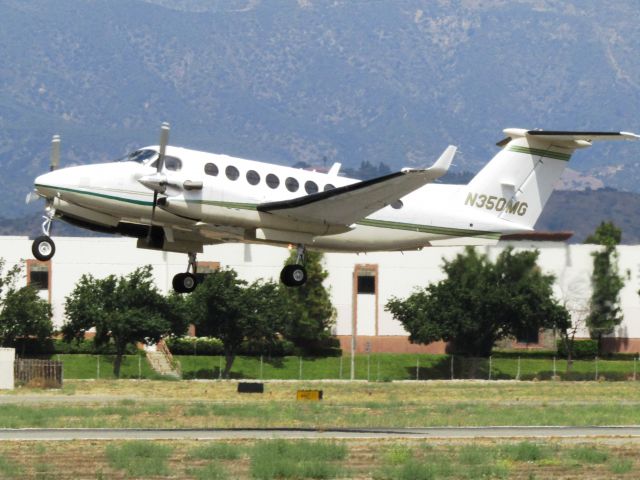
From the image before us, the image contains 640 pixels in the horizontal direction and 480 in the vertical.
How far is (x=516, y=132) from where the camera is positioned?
48188mm

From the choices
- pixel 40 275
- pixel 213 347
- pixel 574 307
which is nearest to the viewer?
pixel 213 347

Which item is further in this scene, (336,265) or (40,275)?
(336,265)

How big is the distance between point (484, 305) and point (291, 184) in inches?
2027

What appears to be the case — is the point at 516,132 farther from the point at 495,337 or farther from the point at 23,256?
the point at 23,256

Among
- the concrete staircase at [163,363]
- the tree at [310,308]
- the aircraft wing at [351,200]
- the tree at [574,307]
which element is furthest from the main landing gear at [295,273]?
the tree at [574,307]

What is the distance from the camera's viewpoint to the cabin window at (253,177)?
141 feet

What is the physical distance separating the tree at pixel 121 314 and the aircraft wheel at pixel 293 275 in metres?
45.8

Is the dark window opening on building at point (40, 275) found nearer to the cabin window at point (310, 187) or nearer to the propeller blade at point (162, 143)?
the cabin window at point (310, 187)

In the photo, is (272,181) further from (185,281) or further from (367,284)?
(367,284)

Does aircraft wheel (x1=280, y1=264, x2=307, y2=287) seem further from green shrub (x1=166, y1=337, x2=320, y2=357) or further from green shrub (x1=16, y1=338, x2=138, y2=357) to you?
green shrub (x1=16, y1=338, x2=138, y2=357)

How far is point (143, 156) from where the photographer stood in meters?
42.0

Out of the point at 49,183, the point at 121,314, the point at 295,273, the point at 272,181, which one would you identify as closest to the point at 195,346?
the point at 121,314

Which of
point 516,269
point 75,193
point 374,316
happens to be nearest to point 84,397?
point 75,193

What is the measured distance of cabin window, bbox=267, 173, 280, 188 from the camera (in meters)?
43.2
